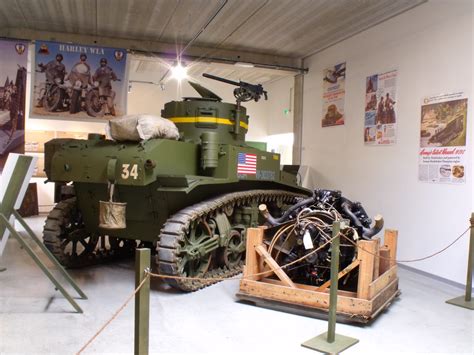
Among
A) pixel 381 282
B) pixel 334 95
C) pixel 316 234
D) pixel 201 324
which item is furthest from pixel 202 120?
pixel 334 95

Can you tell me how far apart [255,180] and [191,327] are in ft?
9.64

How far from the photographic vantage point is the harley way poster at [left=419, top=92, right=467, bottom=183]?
6.28m

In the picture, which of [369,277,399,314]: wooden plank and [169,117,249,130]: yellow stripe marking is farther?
[169,117,249,130]: yellow stripe marking

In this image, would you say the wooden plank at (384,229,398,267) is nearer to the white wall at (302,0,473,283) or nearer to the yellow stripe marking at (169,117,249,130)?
the white wall at (302,0,473,283)

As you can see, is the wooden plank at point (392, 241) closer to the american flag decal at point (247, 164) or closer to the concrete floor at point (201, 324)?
the concrete floor at point (201, 324)

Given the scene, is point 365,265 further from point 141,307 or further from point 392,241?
point 141,307

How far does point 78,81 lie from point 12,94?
1219mm

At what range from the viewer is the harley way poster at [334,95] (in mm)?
9147

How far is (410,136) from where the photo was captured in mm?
7250

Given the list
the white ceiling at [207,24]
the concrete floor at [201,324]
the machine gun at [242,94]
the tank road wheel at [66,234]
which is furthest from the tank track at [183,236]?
the white ceiling at [207,24]

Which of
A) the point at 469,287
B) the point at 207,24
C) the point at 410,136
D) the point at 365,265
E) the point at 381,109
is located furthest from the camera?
the point at 207,24

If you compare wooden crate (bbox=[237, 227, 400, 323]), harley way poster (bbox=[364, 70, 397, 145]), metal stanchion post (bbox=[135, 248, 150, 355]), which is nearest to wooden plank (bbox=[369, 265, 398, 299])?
wooden crate (bbox=[237, 227, 400, 323])

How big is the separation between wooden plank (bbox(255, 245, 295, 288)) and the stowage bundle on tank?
0.60 feet

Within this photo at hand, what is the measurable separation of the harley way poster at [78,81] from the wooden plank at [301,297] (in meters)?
5.19
